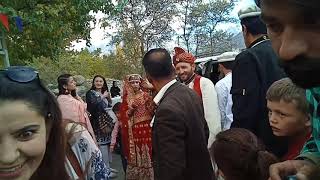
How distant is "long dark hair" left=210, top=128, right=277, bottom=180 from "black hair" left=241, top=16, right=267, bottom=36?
3.25 ft

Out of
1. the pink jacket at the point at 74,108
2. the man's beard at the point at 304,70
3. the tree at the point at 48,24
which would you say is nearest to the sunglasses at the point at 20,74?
the man's beard at the point at 304,70

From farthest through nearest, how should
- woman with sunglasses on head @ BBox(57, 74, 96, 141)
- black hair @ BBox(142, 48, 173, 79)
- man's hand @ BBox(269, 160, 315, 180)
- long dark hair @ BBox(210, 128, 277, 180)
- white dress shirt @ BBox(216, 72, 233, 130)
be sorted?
1. woman with sunglasses on head @ BBox(57, 74, 96, 141)
2. white dress shirt @ BBox(216, 72, 233, 130)
3. black hair @ BBox(142, 48, 173, 79)
4. long dark hair @ BBox(210, 128, 277, 180)
5. man's hand @ BBox(269, 160, 315, 180)

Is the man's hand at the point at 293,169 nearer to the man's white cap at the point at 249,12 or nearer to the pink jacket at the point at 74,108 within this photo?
the man's white cap at the point at 249,12

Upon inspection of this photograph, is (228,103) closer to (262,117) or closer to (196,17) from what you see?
(262,117)

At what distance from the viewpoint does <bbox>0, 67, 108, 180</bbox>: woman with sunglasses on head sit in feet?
5.74

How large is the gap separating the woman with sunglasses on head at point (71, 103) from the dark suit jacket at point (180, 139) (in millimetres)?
2014

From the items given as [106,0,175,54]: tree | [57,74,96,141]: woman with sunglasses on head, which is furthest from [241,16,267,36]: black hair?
[106,0,175,54]: tree

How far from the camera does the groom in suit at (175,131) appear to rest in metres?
3.39

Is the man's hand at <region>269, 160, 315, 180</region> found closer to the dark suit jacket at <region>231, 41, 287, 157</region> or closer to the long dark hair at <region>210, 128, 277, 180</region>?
the long dark hair at <region>210, 128, 277, 180</region>

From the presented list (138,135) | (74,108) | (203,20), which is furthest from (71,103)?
(203,20)

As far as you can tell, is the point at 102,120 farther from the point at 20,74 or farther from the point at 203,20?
the point at 203,20

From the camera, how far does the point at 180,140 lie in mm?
3408

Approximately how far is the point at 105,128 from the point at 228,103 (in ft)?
10.2

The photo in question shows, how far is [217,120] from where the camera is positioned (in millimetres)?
4492
